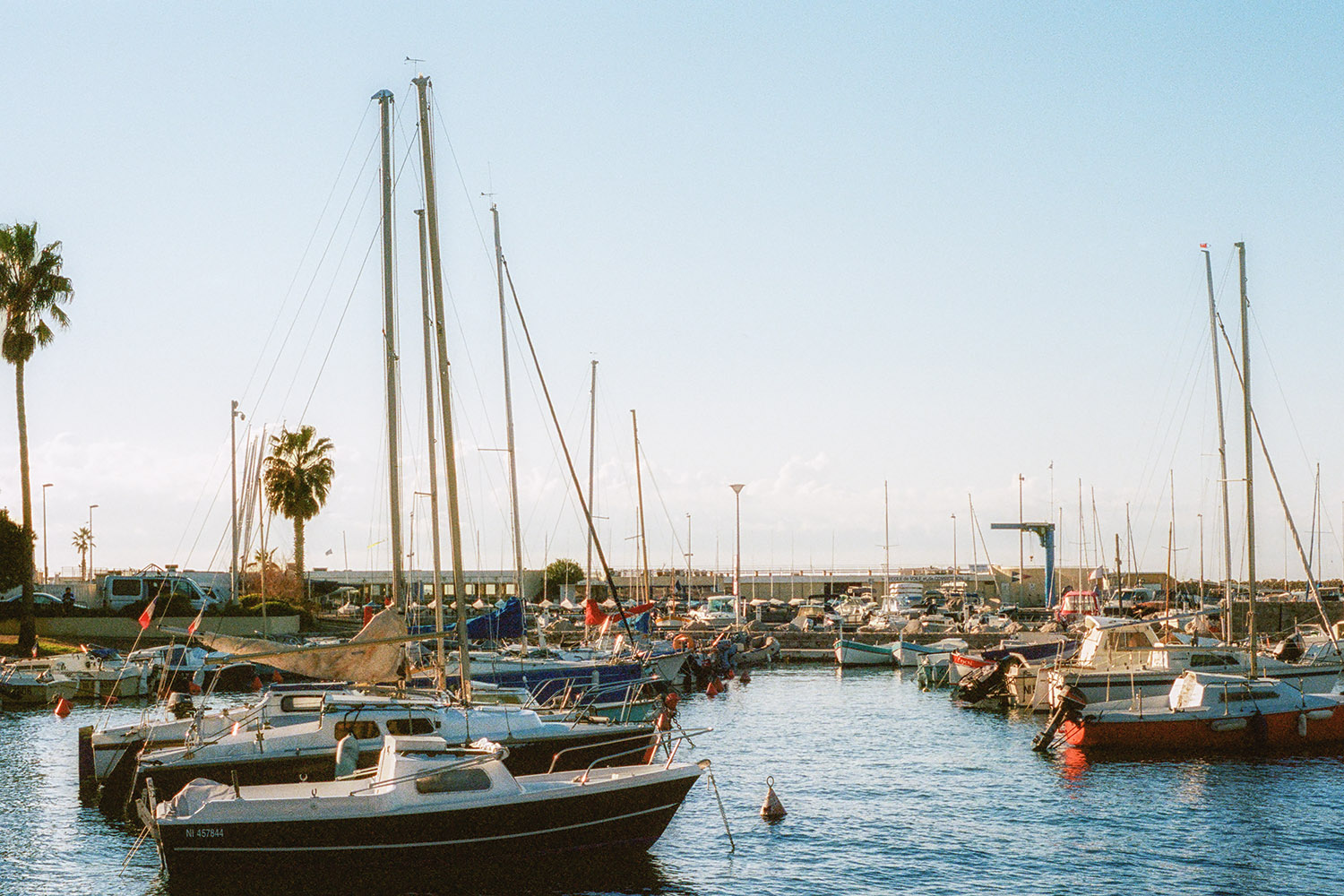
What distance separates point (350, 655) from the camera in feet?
86.8

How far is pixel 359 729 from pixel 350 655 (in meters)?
2.04

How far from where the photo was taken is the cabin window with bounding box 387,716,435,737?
25.0m

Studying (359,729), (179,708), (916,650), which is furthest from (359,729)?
(916,650)

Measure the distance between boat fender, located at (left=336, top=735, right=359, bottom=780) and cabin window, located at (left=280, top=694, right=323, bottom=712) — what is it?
8.98ft

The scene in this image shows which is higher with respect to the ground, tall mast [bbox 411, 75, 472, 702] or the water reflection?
tall mast [bbox 411, 75, 472, 702]

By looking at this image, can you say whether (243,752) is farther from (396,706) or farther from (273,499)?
(273,499)

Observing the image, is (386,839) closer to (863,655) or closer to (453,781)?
(453,781)

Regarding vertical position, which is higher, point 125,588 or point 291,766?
point 125,588

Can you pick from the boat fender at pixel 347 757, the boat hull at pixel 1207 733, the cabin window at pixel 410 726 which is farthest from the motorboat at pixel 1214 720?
the boat fender at pixel 347 757


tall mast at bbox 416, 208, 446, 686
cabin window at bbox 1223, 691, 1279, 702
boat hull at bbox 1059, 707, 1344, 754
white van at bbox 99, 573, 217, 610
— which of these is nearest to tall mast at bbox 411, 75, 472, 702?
tall mast at bbox 416, 208, 446, 686

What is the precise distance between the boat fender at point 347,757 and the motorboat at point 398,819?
4.99ft

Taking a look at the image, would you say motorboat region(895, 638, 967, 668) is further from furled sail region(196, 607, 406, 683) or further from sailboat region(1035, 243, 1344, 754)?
furled sail region(196, 607, 406, 683)

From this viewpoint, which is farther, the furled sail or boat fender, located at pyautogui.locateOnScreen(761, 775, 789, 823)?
boat fender, located at pyautogui.locateOnScreen(761, 775, 789, 823)

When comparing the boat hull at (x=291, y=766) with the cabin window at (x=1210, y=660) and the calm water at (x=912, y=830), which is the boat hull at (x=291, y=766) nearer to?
the calm water at (x=912, y=830)
